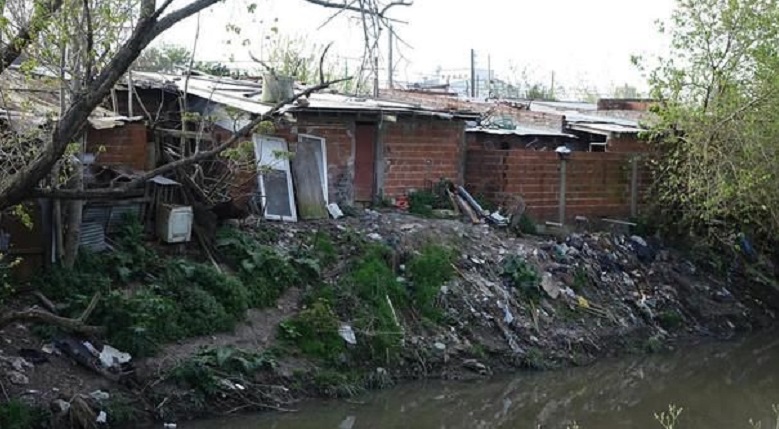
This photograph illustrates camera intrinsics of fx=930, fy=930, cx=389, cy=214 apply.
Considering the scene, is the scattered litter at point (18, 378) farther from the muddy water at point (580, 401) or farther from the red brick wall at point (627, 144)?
the red brick wall at point (627, 144)

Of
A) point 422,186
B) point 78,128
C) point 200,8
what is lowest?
point 422,186

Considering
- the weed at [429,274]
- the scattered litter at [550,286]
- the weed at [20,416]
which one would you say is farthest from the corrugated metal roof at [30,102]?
the scattered litter at [550,286]

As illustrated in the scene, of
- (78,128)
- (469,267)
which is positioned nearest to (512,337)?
(469,267)

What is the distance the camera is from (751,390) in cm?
1111

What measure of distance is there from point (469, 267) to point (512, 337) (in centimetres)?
120

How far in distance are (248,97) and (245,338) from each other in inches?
167

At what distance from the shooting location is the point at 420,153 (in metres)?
13.7

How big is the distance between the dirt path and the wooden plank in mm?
1956

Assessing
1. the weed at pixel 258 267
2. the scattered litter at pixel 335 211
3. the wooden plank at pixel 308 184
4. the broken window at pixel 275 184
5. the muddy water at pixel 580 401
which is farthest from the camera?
the scattered litter at pixel 335 211

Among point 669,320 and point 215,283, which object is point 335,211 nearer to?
point 215,283

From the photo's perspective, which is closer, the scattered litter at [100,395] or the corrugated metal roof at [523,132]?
the scattered litter at [100,395]

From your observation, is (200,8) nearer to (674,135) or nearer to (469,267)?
(469,267)

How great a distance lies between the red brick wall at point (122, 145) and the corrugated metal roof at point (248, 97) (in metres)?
1.04

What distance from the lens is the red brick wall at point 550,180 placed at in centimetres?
1427
